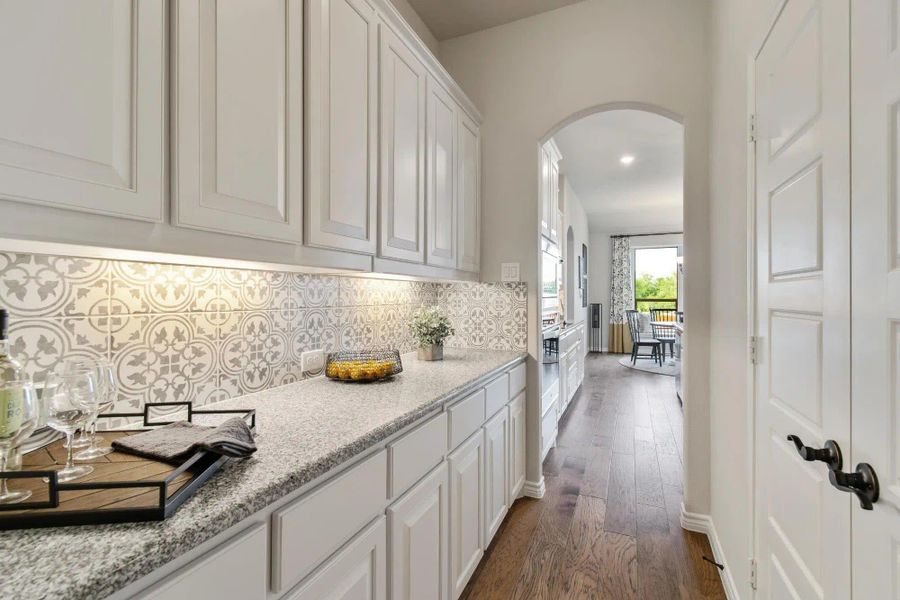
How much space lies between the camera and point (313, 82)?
48.3 inches

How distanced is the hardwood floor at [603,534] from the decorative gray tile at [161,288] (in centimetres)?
155

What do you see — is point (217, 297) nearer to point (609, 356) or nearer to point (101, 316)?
point (101, 316)

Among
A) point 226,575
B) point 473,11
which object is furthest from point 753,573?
point 473,11

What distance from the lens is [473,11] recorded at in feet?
8.16

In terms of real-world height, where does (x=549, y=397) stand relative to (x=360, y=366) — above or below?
below

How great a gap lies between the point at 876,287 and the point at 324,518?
1.16 meters

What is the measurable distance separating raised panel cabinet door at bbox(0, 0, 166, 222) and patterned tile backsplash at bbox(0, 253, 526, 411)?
1.10ft

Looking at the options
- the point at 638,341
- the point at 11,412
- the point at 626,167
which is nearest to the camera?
the point at 11,412

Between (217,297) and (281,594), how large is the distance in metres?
0.87

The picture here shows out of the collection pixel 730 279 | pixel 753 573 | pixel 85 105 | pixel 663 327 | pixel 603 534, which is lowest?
pixel 603 534

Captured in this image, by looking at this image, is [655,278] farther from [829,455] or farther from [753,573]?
[829,455]

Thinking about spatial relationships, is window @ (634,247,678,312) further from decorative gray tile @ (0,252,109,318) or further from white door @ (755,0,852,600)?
decorative gray tile @ (0,252,109,318)

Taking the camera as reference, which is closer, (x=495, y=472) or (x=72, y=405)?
(x=72, y=405)

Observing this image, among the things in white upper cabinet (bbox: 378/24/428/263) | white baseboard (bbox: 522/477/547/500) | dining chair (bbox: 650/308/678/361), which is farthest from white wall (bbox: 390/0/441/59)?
dining chair (bbox: 650/308/678/361)
